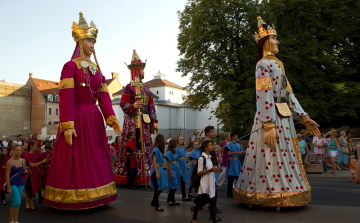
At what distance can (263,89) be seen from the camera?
21.5ft

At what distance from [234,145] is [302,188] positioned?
240cm

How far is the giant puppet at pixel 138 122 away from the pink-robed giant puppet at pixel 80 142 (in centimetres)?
313

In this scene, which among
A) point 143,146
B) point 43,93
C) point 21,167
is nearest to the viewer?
point 21,167

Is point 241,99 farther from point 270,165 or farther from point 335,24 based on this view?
point 270,165

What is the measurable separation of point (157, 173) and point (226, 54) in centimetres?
1877

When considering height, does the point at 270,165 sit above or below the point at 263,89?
below

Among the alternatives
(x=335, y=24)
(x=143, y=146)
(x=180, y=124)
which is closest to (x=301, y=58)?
(x=335, y=24)

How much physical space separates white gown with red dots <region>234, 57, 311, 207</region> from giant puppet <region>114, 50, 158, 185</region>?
4.32 metres

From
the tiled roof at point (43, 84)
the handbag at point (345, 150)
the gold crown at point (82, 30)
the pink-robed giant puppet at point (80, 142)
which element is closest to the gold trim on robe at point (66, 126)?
the pink-robed giant puppet at point (80, 142)

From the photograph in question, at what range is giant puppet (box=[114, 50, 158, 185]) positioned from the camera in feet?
34.2

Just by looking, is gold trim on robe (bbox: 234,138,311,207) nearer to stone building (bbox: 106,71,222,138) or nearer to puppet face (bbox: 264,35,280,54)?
puppet face (bbox: 264,35,280,54)

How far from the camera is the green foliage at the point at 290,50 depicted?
23516 millimetres

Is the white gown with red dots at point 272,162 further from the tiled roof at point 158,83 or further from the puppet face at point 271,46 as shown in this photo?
the tiled roof at point 158,83

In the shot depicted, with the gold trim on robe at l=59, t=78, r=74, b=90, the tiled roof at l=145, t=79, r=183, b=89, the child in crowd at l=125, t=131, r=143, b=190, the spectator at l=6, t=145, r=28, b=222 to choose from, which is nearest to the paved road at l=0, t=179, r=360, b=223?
the spectator at l=6, t=145, r=28, b=222
